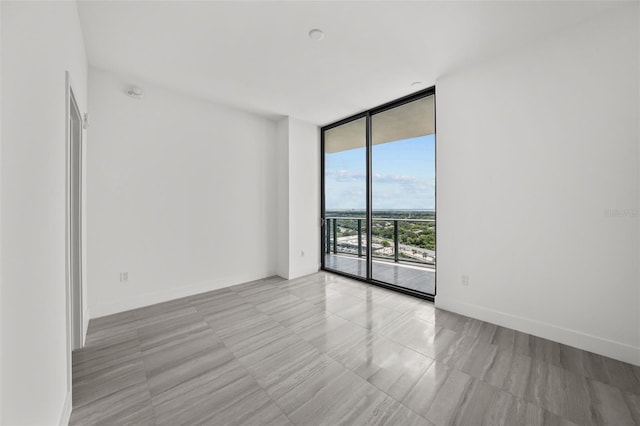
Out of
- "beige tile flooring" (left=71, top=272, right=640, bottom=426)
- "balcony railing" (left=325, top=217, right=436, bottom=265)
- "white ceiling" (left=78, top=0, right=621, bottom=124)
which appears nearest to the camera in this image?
"beige tile flooring" (left=71, top=272, right=640, bottom=426)

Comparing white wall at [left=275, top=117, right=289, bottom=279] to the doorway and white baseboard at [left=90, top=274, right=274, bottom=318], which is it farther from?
the doorway

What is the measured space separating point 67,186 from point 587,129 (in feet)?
12.5

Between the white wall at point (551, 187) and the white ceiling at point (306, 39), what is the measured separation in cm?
31

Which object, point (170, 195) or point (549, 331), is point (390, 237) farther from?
point (170, 195)

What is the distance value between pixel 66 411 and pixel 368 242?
11.2ft

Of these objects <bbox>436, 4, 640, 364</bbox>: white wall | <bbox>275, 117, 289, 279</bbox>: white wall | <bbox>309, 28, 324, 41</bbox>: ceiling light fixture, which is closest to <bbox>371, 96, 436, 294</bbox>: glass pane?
<bbox>436, 4, 640, 364</bbox>: white wall

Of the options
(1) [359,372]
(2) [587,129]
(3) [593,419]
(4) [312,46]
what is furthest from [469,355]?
(4) [312,46]

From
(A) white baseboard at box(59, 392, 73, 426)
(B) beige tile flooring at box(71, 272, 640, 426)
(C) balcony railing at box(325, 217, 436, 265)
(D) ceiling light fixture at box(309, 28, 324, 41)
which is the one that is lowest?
(B) beige tile flooring at box(71, 272, 640, 426)

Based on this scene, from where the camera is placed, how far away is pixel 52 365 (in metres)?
1.25

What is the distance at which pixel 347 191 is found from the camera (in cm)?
455

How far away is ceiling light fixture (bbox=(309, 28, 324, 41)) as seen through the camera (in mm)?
2165

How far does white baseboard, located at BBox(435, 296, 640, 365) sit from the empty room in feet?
0.05

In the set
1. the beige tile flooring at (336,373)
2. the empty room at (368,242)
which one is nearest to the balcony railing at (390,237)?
the empty room at (368,242)

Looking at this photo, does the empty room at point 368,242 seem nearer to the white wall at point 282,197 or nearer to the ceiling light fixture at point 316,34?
the ceiling light fixture at point 316,34
